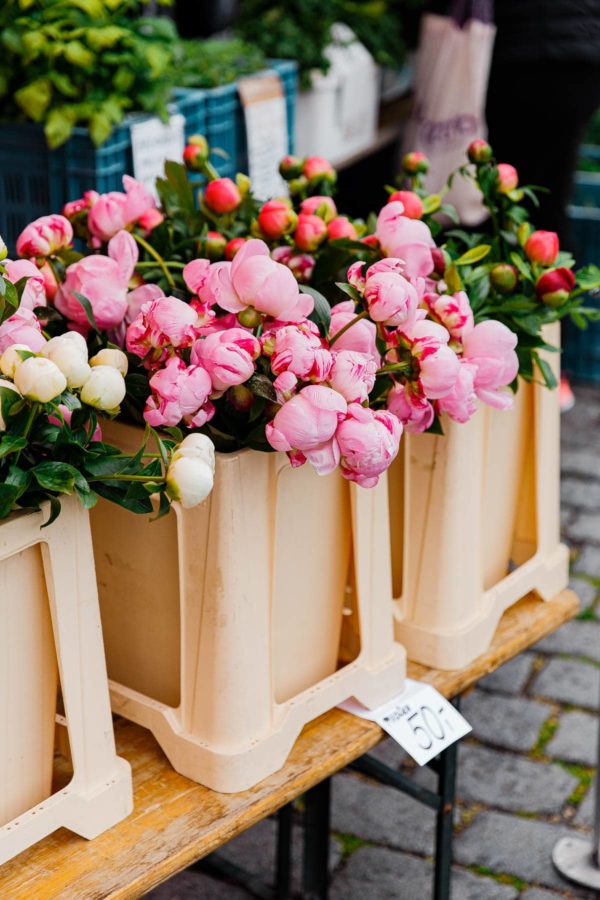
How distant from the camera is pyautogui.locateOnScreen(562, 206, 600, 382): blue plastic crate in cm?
406

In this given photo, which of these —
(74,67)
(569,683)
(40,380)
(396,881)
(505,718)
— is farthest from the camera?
(569,683)

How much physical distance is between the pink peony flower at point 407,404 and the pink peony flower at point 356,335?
0.12ft

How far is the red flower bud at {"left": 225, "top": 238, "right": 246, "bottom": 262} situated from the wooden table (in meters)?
0.52

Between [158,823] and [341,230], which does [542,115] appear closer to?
[341,230]

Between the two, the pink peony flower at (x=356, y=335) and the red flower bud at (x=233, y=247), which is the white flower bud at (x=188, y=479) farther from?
the red flower bud at (x=233, y=247)

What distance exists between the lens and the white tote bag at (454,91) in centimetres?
316

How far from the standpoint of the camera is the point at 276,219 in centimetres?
132

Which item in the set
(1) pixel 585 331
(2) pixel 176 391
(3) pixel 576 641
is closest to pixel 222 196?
(2) pixel 176 391

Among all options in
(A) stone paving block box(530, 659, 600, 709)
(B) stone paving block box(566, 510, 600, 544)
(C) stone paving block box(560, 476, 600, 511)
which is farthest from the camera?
(C) stone paving block box(560, 476, 600, 511)

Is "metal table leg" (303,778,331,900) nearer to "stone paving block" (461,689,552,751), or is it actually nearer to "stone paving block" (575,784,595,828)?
"stone paving block" (575,784,595,828)

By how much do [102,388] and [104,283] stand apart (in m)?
0.26

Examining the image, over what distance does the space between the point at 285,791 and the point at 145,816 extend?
0.46 feet

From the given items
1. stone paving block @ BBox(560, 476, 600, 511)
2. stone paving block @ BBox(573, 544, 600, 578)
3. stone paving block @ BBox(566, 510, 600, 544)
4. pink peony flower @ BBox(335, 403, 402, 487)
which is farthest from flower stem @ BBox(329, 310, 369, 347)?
stone paving block @ BBox(560, 476, 600, 511)

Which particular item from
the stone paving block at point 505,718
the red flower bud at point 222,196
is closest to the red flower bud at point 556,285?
the red flower bud at point 222,196
